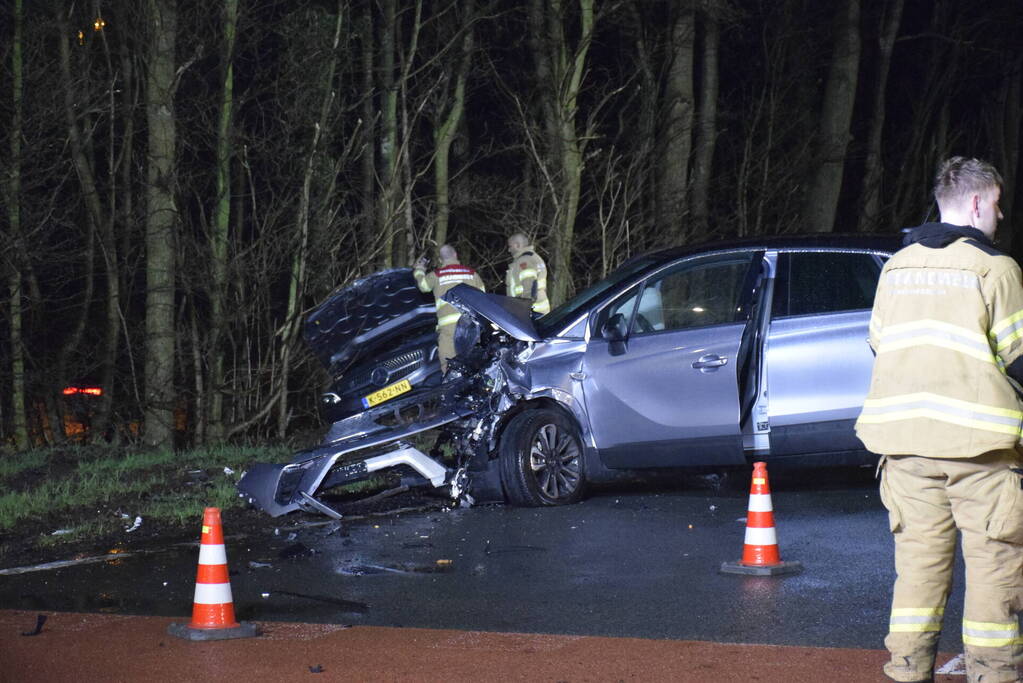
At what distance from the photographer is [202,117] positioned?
1912 centimetres

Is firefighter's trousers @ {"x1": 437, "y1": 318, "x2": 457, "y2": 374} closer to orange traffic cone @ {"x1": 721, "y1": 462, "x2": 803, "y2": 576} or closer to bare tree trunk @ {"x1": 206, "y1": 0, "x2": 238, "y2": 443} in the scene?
bare tree trunk @ {"x1": 206, "y1": 0, "x2": 238, "y2": 443}

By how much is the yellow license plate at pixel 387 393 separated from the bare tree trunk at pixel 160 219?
22.1ft

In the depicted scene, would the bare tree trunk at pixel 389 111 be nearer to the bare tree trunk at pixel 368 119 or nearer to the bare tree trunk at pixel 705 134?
the bare tree trunk at pixel 368 119

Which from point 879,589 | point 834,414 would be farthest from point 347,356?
point 879,589

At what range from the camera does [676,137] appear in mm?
22438

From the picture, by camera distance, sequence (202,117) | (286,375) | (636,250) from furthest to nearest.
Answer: (636,250)
(202,117)
(286,375)

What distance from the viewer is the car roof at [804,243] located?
9.77 m

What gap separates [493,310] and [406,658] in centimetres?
447

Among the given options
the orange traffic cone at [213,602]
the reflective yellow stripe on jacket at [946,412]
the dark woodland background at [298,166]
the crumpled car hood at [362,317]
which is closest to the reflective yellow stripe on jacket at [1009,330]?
the reflective yellow stripe on jacket at [946,412]

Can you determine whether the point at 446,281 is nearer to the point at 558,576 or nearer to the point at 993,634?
the point at 558,576

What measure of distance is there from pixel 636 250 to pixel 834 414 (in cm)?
1334

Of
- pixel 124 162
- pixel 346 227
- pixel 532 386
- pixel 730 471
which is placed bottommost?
pixel 730 471

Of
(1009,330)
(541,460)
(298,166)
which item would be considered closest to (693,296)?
(541,460)

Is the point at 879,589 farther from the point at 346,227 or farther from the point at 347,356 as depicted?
the point at 346,227
